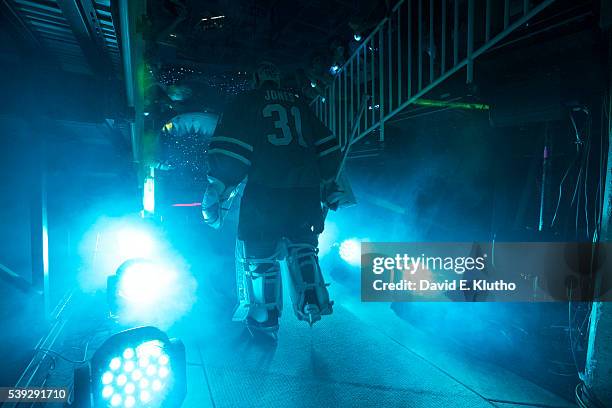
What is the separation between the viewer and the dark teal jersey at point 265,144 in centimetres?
244

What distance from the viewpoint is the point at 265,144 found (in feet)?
8.31

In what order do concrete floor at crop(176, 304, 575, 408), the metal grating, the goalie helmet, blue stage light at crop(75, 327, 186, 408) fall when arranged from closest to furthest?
blue stage light at crop(75, 327, 186, 408), the metal grating, concrete floor at crop(176, 304, 575, 408), the goalie helmet

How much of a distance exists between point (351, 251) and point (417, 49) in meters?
2.92

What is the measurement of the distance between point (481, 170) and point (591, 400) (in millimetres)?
2358

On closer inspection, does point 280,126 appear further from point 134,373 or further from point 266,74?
point 134,373

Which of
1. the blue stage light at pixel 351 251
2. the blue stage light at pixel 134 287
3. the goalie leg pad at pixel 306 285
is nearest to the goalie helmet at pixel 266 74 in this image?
the goalie leg pad at pixel 306 285

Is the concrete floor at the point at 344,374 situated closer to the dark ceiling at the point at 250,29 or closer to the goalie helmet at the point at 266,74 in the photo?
the goalie helmet at the point at 266,74

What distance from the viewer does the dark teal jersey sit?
2.44 meters

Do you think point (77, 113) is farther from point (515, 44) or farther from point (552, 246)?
point (552, 246)

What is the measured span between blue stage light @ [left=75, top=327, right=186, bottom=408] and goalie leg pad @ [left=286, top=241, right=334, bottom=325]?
1.09 metres

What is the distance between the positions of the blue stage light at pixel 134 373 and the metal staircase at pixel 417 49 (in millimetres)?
2492

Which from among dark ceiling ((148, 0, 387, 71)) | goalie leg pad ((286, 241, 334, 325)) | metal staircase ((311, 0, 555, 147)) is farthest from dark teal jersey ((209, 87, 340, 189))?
dark ceiling ((148, 0, 387, 71))

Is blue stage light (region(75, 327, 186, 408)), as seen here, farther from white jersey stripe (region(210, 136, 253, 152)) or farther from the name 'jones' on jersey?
the name 'jones' on jersey

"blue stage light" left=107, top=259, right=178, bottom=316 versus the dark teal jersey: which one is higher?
the dark teal jersey
